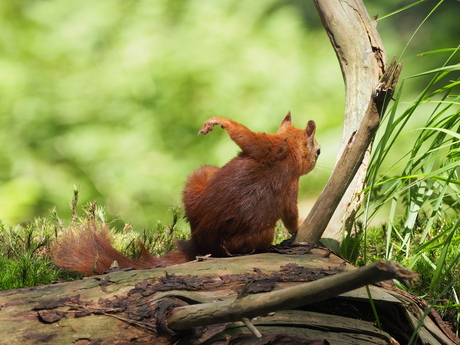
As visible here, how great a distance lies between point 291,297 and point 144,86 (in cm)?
317

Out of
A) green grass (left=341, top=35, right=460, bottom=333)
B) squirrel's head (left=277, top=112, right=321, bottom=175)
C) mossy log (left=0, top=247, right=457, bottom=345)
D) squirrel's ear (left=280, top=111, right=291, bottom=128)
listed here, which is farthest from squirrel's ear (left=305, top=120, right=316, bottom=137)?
mossy log (left=0, top=247, right=457, bottom=345)

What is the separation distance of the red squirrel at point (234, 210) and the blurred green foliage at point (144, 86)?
1447 mm

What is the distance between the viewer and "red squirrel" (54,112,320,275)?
2037 millimetres

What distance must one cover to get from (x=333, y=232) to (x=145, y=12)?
2550 mm

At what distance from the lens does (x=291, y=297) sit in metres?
1.08

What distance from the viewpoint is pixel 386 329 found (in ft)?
5.97

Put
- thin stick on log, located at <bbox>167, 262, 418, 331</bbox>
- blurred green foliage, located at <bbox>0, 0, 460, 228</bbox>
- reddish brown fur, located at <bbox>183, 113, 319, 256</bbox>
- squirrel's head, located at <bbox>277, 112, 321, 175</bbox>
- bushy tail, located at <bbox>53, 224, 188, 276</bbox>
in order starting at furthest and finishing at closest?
blurred green foliage, located at <bbox>0, 0, 460, 228</bbox> → squirrel's head, located at <bbox>277, 112, 321, 175</bbox> → reddish brown fur, located at <bbox>183, 113, 319, 256</bbox> → bushy tail, located at <bbox>53, 224, 188, 276</bbox> → thin stick on log, located at <bbox>167, 262, 418, 331</bbox>

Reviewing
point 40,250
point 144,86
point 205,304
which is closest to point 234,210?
point 205,304

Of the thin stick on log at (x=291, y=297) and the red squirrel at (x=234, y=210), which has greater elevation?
the red squirrel at (x=234, y=210)

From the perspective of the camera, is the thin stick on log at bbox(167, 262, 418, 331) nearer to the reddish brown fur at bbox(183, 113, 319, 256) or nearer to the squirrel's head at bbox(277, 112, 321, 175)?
the reddish brown fur at bbox(183, 113, 319, 256)

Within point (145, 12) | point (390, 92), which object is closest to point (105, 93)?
point (145, 12)

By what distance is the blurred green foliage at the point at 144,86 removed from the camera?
12.6 ft

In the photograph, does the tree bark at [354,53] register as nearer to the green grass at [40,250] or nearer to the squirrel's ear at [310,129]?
the squirrel's ear at [310,129]

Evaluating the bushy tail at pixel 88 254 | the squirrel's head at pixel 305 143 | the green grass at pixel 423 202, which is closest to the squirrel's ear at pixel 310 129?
the squirrel's head at pixel 305 143
